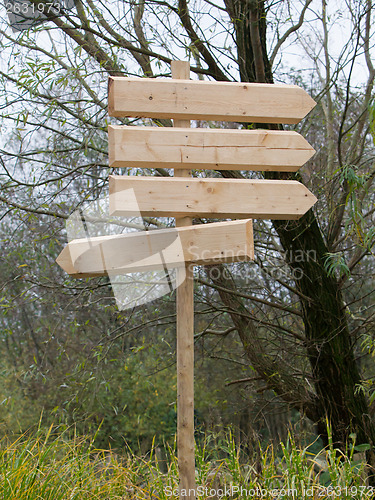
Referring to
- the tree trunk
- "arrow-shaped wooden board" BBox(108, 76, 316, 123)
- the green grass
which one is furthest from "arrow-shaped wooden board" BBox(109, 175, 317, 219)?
the tree trunk

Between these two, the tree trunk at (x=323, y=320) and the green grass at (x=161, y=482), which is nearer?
the green grass at (x=161, y=482)

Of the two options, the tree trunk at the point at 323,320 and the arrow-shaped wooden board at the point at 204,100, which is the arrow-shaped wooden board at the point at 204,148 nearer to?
the arrow-shaped wooden board at the point at 204,100

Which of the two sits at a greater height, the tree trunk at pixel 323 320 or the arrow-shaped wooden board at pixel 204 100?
the arrow-shaped wooden board at pixel 204 100

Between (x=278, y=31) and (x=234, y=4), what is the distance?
0.49m

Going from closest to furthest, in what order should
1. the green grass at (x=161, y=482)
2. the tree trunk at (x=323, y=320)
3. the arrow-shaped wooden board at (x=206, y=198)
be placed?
the arrow-shaped wooden board at (x=206, y=198), the green grass at (x=161, y=482), the tree trunk at (x=323, y=320)

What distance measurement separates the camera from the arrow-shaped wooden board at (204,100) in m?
2.00

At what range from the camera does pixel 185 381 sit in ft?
6.65

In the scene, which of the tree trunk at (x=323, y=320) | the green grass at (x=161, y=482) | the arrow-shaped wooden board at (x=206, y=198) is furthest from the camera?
the tree trunk at (x=323, y=320)

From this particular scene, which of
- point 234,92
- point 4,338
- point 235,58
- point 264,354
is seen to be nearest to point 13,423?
point 4,338

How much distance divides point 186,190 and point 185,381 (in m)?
0.72

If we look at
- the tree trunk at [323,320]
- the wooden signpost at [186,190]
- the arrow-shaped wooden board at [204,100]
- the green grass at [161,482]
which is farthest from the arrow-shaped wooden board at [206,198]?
the tree trunk at [323,320]

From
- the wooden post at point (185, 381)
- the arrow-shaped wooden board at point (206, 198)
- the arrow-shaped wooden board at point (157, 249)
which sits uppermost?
the arrow-shaped wooden board at point (206, 198)

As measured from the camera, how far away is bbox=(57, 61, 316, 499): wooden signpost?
1.98m

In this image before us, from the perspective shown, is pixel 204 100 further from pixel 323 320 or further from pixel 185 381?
pixel 323 320
